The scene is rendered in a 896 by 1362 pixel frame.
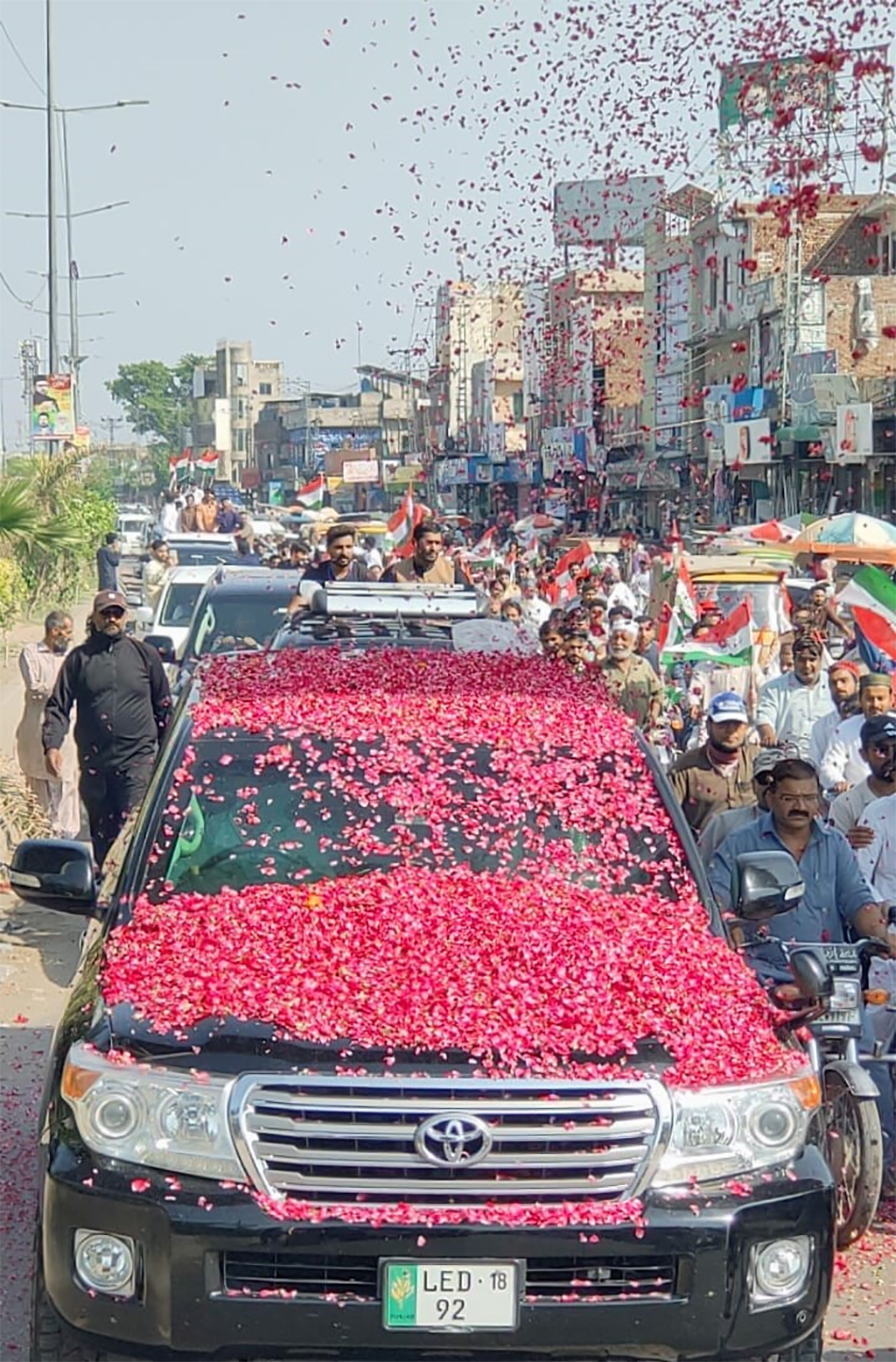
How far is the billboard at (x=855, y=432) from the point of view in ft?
143

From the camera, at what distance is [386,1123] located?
448 centimetres

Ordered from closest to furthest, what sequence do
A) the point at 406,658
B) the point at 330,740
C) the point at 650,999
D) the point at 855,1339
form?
the point at 650,999 < the point at 855,1339 < the point at 330,740 < the point at 406,658

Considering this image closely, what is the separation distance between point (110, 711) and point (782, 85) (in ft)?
19.0

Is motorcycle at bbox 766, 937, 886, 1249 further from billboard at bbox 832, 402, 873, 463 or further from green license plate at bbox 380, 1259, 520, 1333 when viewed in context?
billboard at bbox 832, 402, 873, 463

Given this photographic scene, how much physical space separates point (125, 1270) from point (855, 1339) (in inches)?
92.7

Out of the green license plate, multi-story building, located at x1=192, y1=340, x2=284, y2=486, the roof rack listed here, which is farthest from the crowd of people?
multi-story building, located at x1=192, y1=340, x2=284, y2=486

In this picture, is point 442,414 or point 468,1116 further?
point 442,414

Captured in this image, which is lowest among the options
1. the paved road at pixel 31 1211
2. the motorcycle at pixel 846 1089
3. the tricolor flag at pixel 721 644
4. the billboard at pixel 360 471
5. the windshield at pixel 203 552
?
the paved road at pixel 31 1211

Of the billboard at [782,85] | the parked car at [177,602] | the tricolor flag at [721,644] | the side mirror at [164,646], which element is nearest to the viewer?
the billboard at [782,85]

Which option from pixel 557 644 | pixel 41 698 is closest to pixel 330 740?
pixel 557 644

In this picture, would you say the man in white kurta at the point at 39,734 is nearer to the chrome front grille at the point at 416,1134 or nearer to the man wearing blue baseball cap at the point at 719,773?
the man wearing blue baseball cap at the point at 719,773

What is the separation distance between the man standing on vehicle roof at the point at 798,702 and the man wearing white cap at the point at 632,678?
1.04m

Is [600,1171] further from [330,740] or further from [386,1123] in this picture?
[330,740]

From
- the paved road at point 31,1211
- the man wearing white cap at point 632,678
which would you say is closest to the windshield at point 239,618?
the man wearing white cap at point 632,678
